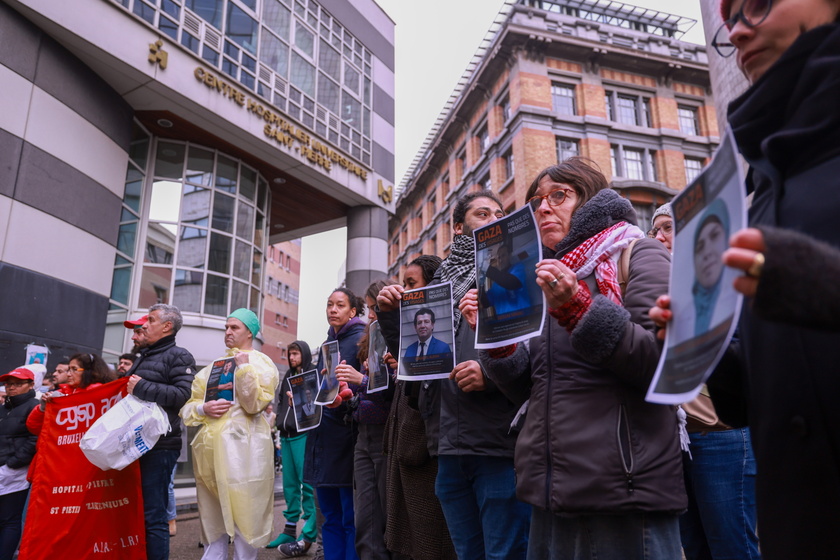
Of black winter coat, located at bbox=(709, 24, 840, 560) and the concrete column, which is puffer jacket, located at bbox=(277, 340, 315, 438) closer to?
black winter coat, located at bbox=(709, 24, 840, 560)

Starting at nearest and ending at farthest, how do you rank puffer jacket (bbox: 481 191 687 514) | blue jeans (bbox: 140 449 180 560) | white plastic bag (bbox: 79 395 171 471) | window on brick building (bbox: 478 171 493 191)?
puffer jacket (bbox: 481 191 687 514)
white plastic bag (bbox: 79 395 171 471)
blue jeans (bbox: 140 449 180 560)
window on brick building (bbox: 478 171 493 191)

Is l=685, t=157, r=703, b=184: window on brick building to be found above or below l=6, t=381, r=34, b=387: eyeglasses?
above

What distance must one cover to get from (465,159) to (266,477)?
26.3 metres

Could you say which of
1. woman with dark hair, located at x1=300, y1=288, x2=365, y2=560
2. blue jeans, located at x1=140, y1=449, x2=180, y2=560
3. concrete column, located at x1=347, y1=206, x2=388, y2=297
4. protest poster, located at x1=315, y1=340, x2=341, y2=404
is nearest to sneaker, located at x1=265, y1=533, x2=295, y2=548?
woman with dark hair, located at x1=300, y1=288, x2=365, y2=560

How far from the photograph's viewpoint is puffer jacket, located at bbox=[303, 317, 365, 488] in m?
4.67

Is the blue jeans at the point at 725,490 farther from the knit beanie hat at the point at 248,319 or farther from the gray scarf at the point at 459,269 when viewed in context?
the knit beanie hat at the point at 248,319

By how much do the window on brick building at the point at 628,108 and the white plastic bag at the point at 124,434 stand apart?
78.8ft

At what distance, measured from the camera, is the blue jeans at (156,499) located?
4.50m

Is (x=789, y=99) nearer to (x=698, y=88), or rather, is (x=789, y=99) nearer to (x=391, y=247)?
(x=698, y=88)

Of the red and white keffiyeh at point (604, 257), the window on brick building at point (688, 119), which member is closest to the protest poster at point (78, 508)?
the red and white keffiyeh at point (604, 257)

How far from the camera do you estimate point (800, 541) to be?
1132 millimetres

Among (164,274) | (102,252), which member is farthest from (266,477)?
(164,274)

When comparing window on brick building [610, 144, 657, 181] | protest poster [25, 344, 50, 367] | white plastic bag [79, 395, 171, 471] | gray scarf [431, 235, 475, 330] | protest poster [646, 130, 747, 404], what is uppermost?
window on brick building [610, 144, 657, 181]

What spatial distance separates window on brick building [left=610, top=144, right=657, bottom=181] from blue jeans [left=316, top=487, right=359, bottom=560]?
2224cm
